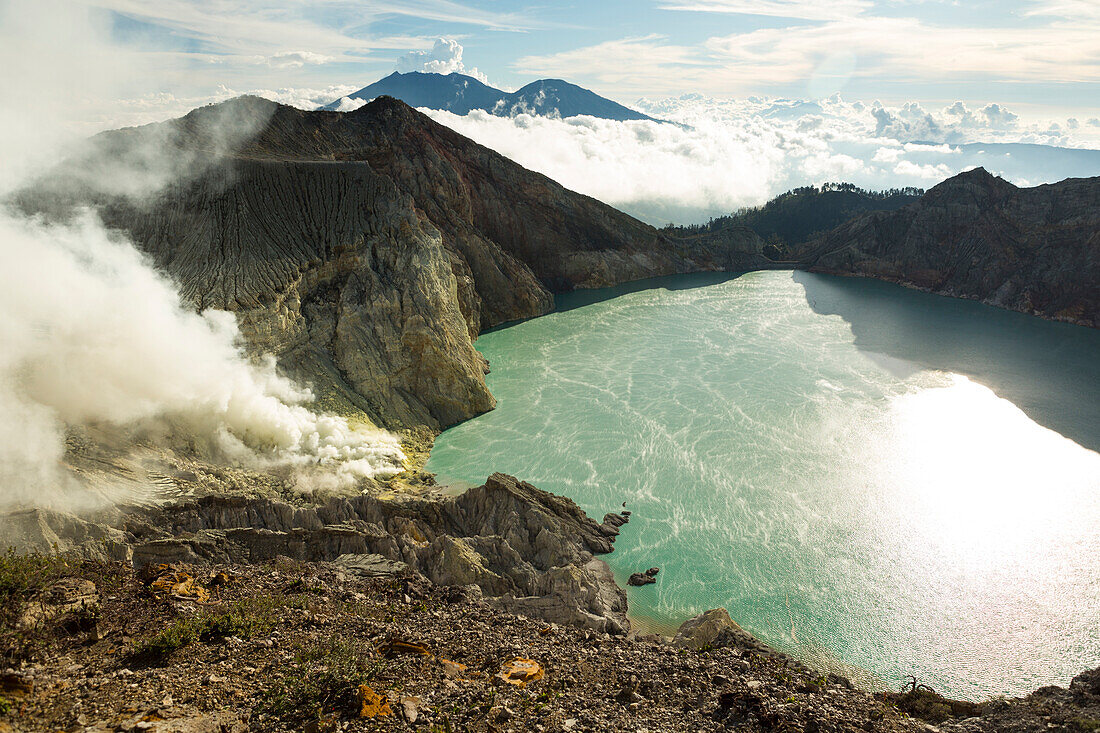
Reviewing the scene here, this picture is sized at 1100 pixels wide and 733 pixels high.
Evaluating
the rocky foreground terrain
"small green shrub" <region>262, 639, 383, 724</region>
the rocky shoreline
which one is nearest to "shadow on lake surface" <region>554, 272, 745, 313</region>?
the rocky foreground terrain

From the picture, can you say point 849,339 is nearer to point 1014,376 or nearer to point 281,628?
point 1014,376

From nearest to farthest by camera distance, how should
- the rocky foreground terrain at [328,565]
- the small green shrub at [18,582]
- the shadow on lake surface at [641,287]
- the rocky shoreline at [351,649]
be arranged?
1. the rocky shoreline at [351,649]
2. the rocky foreground terrain at [328,565]
3. the small green shrub at [18,582]
4. the shadow on lake surface at [641,287]

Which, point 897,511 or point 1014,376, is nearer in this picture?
point 897,511

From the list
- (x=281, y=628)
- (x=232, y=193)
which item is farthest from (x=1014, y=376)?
(x=232, y=193)

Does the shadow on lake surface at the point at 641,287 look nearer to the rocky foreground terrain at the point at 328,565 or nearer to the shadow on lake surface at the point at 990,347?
the shadow on lake surface at the point at 990,347

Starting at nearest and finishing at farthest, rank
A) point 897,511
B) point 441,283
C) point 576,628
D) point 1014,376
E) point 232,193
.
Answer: point 576,628 → point 897,511 → point 232,193 → point 441,283 → point 1014,376

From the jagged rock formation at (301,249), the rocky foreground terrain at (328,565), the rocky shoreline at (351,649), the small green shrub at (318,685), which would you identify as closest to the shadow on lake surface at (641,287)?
the jagged rock formation at (301,249)
